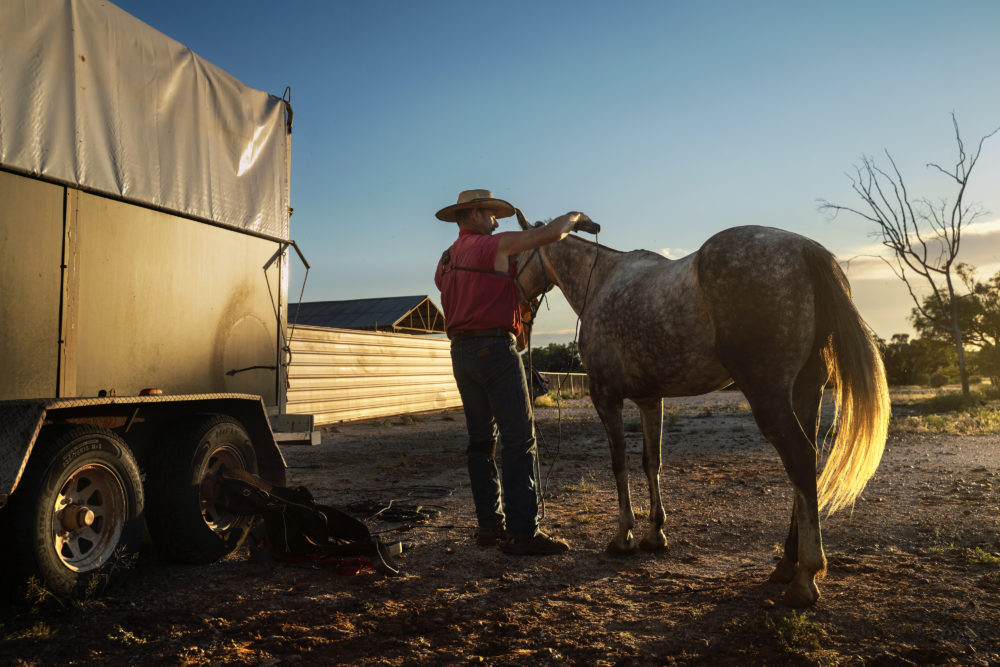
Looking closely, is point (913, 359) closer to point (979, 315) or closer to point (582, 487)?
point (979, 315)

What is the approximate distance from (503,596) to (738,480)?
420 centimetres

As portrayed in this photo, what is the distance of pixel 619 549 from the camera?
3990mm

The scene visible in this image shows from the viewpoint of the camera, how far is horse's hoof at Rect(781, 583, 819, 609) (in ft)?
9.67

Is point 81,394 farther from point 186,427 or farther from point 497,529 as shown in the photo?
point 497,529

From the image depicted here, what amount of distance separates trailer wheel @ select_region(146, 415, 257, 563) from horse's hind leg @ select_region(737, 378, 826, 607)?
3.24 meters

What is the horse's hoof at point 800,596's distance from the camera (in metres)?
2.95

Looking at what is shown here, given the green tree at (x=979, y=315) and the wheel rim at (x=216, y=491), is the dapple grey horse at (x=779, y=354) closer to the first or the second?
the wheel rim at (x=216, y=491)

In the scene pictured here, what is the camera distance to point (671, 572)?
3.59 m

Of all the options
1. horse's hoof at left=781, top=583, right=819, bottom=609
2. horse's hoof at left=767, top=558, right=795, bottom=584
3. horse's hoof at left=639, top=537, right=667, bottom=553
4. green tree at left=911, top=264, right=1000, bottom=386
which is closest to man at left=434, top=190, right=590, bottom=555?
horse's hoof at left=639, top=537, right=667, bottom=553

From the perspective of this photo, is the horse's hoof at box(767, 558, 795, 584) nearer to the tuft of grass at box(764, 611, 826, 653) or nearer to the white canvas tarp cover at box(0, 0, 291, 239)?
the tuft of grass at box(764, 611, 826, 653)

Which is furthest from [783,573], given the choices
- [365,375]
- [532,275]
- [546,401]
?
[546,401]

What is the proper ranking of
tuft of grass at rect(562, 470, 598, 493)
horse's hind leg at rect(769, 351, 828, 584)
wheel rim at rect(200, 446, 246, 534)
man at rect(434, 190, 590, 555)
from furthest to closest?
tuft of grass at rect(562, 470, 598, 493)
man at rect(434, 190, 590, 555)
wheel rim at rect(200, 446, 246, 534)
horse's hind leg at rect(769, 351, 828, 584)

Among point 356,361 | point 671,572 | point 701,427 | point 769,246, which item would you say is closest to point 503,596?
point 671,572

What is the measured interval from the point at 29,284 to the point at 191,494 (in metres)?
1.44
